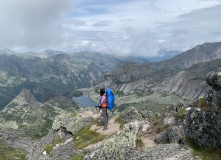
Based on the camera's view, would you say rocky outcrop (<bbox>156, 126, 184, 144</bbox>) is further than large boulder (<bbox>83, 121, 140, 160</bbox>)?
Yes

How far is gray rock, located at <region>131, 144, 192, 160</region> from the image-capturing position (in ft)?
49.4

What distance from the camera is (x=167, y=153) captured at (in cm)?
1600

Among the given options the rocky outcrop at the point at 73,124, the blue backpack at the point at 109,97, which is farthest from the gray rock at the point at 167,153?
the rocky outcrop at the point at 73,124

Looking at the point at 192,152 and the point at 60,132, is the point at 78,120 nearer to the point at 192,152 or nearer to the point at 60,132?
the point at 60,132

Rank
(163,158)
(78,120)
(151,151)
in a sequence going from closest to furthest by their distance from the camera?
(163,158), (151,151), (78,120)

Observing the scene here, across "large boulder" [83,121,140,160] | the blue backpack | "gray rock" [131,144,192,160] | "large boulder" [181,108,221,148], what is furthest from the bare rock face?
the blue backpack

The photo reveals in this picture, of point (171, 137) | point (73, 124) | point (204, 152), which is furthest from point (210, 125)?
point (73, 124)

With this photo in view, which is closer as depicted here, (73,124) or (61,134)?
(73,124)

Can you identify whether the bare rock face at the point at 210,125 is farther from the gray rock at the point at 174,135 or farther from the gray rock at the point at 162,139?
the gray rock at the point at 162,139

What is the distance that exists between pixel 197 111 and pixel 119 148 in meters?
10.6

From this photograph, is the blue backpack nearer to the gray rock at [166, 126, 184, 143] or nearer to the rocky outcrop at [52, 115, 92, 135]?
the gray rock at [166, 126, 184, 143]

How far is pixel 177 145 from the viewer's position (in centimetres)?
1758

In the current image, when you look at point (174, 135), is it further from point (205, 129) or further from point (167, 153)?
point (167, 153)

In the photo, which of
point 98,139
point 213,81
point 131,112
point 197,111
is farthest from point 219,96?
point 131,112
